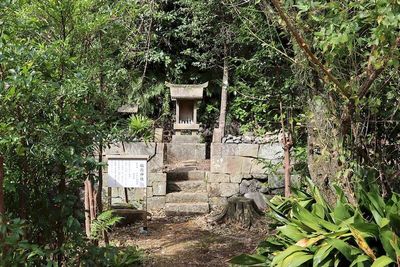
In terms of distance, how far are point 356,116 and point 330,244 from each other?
89 centimetres

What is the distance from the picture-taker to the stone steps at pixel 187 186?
23.3 feet

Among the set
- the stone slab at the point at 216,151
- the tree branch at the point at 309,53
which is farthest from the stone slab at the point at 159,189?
the tree branch at the point at 309,53

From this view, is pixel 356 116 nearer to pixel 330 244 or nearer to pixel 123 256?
pixel 330 244

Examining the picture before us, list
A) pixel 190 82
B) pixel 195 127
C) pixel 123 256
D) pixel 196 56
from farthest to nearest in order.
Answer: pixel 190 82
pixel 196 56
pixel 195 127
pixel 123 256

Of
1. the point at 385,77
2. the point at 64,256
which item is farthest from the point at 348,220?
the point at 64,256

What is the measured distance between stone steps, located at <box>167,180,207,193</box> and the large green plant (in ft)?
13.0

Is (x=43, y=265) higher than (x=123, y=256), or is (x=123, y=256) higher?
(x=43, y=265)

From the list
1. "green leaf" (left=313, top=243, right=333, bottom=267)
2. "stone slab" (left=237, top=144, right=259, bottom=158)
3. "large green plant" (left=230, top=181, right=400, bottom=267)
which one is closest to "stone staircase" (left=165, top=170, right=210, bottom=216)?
"stone slab" (left=237, top=144, right=259, bottom=158)

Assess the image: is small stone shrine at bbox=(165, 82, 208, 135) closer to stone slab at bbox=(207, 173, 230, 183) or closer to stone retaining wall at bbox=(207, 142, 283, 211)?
stone retaining wall at bbox=(207, 142, 283, 211)

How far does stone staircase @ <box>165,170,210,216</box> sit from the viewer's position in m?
6.54

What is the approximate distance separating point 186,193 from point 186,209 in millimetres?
436

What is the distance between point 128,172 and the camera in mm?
5766

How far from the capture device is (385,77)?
2869mm

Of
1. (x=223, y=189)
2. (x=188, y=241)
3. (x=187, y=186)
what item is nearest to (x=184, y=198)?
(x=187, y=186)
